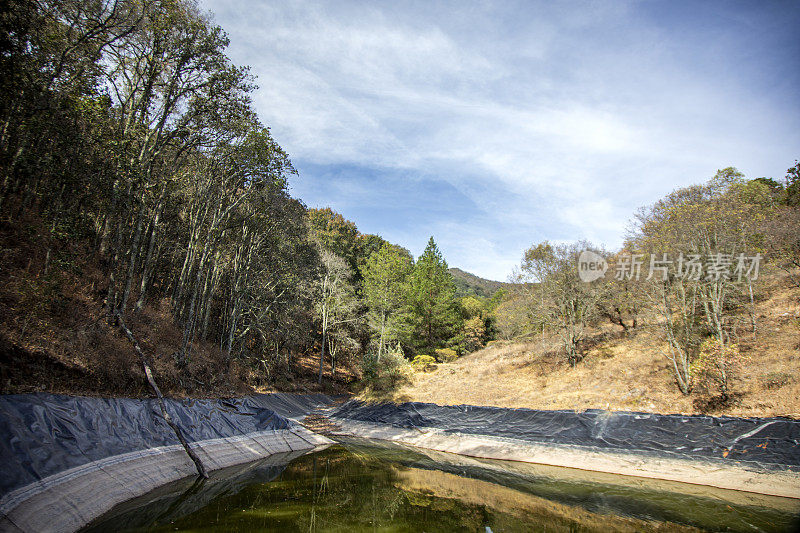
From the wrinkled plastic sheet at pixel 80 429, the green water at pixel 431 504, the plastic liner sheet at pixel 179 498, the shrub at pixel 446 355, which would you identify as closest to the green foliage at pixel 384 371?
the shrub at pixel 446 355

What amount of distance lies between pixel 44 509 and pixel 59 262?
23.9 ft

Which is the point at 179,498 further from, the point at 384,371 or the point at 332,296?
the point at 332,296

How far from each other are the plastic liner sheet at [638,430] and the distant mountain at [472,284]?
49.7m

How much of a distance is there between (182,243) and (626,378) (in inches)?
947

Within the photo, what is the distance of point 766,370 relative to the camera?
11781 mm

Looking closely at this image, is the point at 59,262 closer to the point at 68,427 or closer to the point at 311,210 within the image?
the point at 68,427

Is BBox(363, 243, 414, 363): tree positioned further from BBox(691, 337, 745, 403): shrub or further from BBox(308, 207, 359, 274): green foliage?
BBox(691, 337, 745, 403): shrub

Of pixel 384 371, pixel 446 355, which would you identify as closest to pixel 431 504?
pixel 384 371

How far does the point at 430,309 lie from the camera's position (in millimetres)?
35812

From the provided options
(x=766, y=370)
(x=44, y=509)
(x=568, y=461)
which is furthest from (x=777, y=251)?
(x=44, y=509)

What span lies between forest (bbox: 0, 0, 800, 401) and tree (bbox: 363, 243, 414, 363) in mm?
4741

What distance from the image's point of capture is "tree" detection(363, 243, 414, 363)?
30.6 metres

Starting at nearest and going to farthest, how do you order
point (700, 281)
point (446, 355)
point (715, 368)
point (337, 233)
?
point (715, 368) < point (700, 281) < point (446, 355) < point (337, 233)

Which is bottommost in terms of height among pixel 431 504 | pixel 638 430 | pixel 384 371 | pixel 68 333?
pixel 431 504
